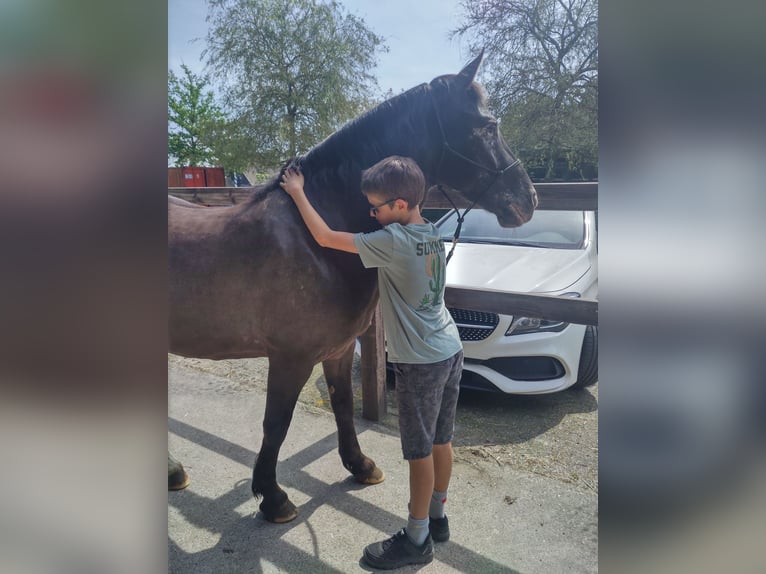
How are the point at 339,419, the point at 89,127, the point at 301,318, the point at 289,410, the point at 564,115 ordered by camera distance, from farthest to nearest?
1. the point at 564,115
2. the point at 339,419
3. the point at 289,410
4. the point at 301,318
5. the point at 89,127

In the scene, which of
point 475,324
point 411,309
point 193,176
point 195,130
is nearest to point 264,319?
point 411,309

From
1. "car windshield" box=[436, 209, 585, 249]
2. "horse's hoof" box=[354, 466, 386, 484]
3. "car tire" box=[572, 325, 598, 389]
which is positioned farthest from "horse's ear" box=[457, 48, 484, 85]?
"car tire" box=[572, 325, 598, 389]

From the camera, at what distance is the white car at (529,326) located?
349 cm

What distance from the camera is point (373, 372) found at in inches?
142

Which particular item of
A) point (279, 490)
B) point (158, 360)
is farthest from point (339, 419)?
point (158, 360)

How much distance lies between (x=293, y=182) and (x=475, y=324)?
1.93 metres

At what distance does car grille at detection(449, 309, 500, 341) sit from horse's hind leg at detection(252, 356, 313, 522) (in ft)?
5.31

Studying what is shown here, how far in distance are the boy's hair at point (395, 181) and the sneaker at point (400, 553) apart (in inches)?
55.5

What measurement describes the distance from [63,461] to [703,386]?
2.84 ft

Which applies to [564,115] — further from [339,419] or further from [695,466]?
[695,466]

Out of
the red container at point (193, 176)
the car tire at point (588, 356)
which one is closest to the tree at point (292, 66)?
the red container at point (193, 176)

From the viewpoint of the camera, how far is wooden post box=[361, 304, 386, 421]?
3.62m

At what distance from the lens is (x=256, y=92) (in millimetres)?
5445

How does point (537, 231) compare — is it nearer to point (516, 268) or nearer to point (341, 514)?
point (516, 268)
